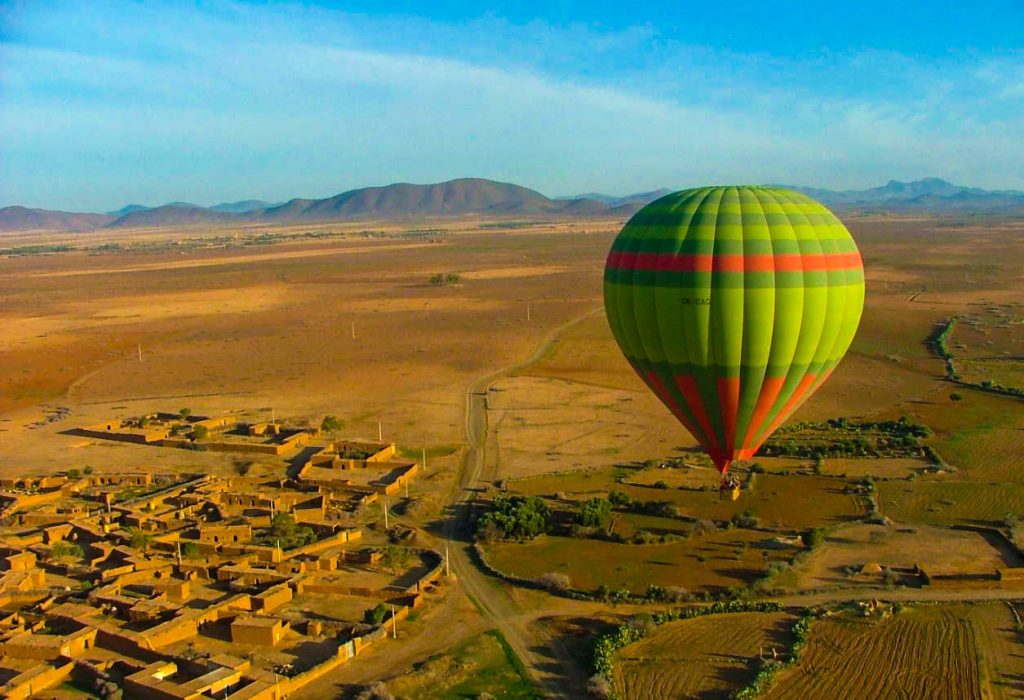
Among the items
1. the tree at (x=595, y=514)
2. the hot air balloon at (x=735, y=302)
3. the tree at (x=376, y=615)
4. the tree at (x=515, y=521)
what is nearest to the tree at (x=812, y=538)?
the hot air balloon at (x=735, y=302)

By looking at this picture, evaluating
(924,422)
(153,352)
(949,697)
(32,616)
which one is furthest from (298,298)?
(949,697)

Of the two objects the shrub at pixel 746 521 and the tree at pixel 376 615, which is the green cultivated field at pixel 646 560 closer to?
the shrub at pixel 746 521

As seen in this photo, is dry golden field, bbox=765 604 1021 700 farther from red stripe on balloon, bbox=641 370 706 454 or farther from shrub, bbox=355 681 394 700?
shrub, bbox=355 681 394 700

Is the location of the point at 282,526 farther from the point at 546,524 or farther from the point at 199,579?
the point at 546,524

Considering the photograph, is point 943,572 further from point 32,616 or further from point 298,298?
point 298,298

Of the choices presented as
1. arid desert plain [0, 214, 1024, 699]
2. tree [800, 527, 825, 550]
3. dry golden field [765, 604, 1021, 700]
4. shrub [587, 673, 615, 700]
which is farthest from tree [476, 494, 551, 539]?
dry golden field [765, 604, 1021, 700]
